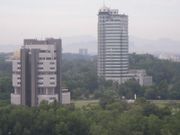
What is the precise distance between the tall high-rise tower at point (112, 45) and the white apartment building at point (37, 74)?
70.7 feet

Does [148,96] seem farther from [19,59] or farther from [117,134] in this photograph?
[117,134]

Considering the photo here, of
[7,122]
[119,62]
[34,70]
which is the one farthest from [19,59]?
[119,62]

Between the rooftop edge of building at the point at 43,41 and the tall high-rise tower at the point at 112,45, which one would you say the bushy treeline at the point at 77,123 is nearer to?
the rooftop edge of building at the point at 43,41

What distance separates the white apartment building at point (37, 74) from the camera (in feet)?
111

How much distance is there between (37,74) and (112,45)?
927 inches

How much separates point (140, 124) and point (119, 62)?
32750 millimetres

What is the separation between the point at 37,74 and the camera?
33844 millimetres

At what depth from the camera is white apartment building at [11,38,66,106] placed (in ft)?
111

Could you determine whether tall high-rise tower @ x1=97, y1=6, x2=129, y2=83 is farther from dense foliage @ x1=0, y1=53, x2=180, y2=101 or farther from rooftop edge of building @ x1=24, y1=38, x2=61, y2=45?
rooftop edge of building @ x1=24, y1=38, x2=61, y2=45

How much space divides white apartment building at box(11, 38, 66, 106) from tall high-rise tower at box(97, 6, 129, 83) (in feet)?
70.7

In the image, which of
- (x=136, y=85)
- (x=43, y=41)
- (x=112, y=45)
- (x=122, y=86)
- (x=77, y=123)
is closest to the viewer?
(x=77, y=123)

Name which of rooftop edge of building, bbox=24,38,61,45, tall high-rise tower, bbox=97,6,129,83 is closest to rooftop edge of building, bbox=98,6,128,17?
tall high-rise tower, bbox=97,6,129,83

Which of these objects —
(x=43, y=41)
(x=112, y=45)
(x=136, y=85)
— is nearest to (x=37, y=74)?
(x=43, y=41)

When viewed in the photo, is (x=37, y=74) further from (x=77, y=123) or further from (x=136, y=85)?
(x=136, y=85)
